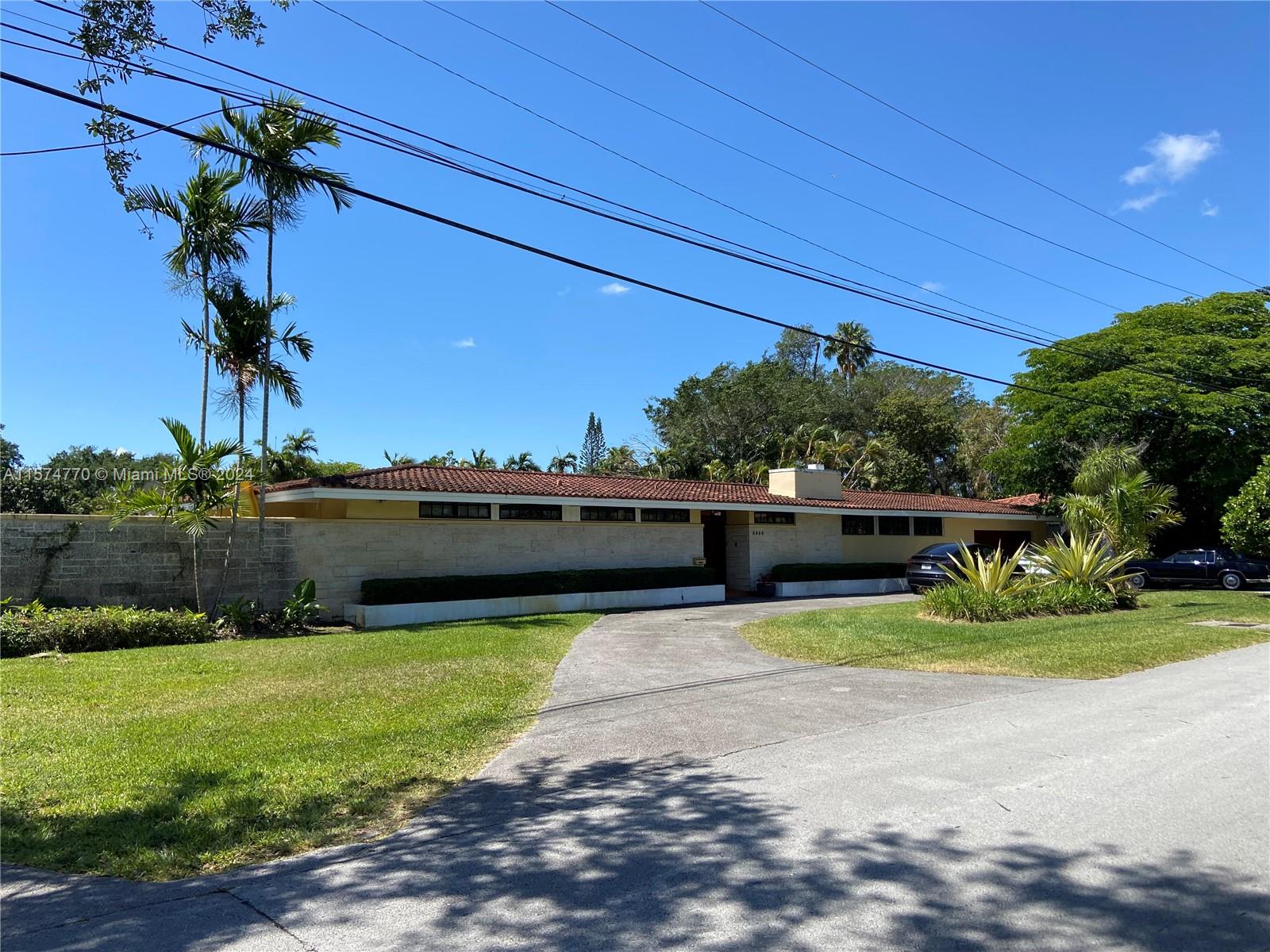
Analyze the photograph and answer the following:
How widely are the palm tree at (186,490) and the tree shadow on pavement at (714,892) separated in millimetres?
11770

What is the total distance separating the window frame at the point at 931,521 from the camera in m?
31.3

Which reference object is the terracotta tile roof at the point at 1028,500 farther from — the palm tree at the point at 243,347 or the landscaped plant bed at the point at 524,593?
the palm tree at the point at 243,347

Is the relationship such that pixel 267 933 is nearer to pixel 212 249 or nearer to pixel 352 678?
pixel 352 678

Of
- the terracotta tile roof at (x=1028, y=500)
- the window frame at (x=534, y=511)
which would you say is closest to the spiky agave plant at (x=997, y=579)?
the window frame at (x=534, y=511)

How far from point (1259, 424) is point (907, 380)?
29671 millimetres

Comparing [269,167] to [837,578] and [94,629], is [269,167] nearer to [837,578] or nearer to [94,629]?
[94,629]

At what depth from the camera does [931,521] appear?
31.8 meters

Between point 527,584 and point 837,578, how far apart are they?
39.1 ft

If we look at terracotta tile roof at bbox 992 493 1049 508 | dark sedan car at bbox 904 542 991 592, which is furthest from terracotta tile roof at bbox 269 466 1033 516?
dark sedan car at bbox 904 542 991 592

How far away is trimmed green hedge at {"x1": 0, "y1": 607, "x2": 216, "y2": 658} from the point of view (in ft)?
41.1

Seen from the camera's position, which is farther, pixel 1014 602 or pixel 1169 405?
pixel 1169 405

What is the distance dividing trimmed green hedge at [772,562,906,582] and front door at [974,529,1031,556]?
6038 millimetres

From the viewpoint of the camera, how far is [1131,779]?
614cm

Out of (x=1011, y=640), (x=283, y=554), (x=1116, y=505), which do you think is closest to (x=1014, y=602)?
(x=1011, y=640)
